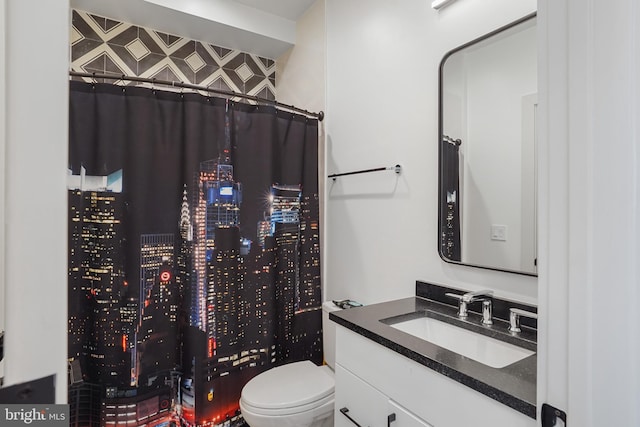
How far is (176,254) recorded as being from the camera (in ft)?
5.76

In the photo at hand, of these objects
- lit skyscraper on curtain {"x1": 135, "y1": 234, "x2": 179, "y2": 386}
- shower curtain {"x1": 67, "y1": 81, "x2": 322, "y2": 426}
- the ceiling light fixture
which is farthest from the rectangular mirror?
lit skyscraper on curtain {"x1": 135, "y1": 234, "x2": 179, "y2": 386}

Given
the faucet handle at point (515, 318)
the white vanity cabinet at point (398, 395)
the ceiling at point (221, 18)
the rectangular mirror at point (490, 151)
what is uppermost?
the ceiling at point (221, 18)

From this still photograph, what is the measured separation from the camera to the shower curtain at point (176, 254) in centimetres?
161

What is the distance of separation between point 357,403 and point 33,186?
121cm

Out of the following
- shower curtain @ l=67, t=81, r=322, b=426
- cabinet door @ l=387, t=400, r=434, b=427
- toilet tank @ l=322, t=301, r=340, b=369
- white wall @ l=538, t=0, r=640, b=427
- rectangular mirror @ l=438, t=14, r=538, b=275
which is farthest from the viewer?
toilet tank @ l=322, t=301, r=340, b=369

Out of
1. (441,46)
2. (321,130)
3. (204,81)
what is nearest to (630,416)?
(441,46)

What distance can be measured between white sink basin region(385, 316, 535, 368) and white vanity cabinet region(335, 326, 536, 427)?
208mm

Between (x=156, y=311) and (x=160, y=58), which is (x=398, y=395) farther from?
(x=160, y=58)

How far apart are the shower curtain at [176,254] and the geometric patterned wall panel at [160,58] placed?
0.85m

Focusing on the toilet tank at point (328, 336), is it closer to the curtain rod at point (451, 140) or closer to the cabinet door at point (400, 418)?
the cabinet door at point (400, 418)

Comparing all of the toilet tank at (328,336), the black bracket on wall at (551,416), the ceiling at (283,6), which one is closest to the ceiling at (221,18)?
the ceiling at (283,6)

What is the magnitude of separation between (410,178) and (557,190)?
1124 millimetres

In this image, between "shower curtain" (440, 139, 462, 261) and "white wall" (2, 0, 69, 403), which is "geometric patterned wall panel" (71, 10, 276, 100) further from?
"white wall" (2, 0, 69, 403)

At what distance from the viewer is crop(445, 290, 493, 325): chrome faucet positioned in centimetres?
128
